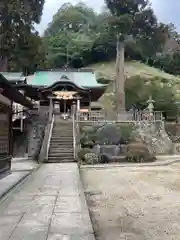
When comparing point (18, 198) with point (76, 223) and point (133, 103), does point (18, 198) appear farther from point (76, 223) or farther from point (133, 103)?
point (133, 103)

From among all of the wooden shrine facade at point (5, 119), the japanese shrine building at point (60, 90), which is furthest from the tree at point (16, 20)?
the japanese shrine building at point (60, 90)

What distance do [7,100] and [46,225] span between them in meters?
6.83

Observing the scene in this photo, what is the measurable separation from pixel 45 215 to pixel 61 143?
13.8 m

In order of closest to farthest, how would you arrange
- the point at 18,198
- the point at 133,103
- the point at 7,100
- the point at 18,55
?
the point at 18,198
the point at 7,100
the point at 18,55
the point at 133,103

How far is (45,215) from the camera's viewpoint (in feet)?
17.1

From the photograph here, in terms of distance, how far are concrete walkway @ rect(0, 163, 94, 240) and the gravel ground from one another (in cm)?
30

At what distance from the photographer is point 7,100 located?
422 inches

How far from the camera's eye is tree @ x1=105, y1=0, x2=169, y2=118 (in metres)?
26.5

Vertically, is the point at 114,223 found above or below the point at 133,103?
below

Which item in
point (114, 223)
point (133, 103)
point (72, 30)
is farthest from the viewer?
point (72, 30)

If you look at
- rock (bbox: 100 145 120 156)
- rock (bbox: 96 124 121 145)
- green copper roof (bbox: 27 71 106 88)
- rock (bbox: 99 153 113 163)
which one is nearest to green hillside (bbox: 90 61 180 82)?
green copper roof (bbox: 27 71 106 88)

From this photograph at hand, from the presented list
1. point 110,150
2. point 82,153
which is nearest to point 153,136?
point 110,150

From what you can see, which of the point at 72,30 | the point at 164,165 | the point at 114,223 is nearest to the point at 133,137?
the point at 164,165

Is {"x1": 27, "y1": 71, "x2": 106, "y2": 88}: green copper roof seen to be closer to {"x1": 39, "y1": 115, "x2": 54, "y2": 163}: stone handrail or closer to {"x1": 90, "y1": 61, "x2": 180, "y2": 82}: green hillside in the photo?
{"x1": 39, "y1": 115, "x2": 54, "y2": 163}: stone handrail
